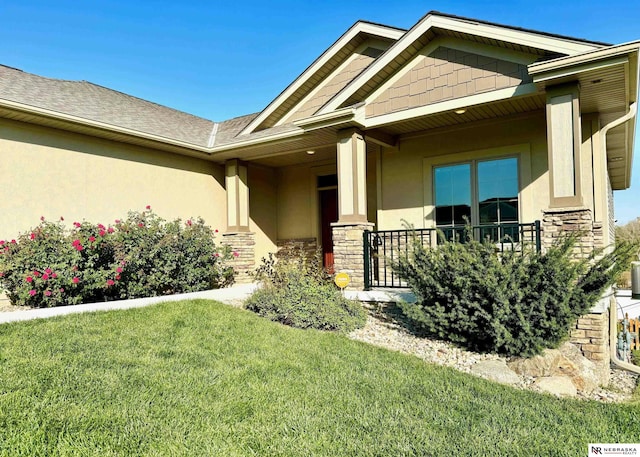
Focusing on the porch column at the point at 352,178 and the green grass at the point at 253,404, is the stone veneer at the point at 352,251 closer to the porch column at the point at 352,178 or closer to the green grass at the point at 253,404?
the porch column at the point at 352,178

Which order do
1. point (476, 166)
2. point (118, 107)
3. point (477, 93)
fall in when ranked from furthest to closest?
1. point (118, 107)
2. point (476, 166)
3. point (477, 93)

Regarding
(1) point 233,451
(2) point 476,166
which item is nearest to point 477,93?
(2) point 476,166

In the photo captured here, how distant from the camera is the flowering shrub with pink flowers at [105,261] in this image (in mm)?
6812

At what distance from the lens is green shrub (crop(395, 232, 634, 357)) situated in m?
4.75

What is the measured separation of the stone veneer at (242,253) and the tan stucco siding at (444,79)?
4.58m

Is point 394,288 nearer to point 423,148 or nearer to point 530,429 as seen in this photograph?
point 423,148

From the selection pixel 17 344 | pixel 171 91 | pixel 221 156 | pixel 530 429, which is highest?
pixel 171 91

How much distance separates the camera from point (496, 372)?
14.5 feet

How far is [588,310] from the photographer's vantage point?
495 cm

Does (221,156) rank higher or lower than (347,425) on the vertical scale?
higher

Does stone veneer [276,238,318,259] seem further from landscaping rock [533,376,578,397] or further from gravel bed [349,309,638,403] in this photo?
landscaping rock [533,376,578,397]

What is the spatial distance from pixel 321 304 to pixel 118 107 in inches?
271

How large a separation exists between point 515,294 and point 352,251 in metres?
3.34

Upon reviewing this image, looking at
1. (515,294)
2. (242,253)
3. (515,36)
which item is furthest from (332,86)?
(515,294)
